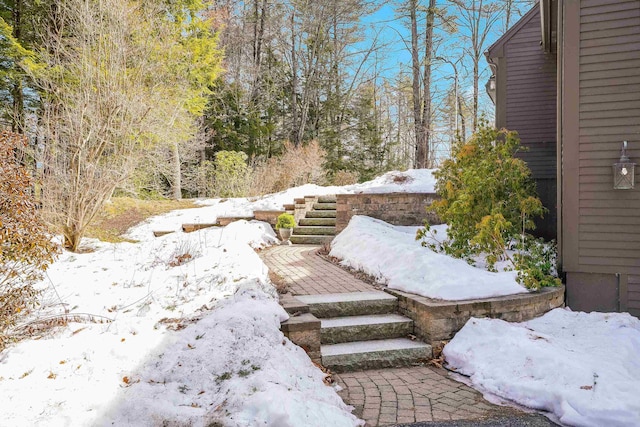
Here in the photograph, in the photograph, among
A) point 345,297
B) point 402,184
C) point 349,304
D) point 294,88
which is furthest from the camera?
point 294,88

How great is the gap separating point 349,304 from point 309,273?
149 centimetres

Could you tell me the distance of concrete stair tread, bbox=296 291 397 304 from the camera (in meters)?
4.07

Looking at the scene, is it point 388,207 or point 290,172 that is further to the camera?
point 290,172

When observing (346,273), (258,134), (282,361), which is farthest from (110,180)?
(258,134)

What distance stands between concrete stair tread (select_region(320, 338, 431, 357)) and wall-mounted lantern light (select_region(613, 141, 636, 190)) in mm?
2813

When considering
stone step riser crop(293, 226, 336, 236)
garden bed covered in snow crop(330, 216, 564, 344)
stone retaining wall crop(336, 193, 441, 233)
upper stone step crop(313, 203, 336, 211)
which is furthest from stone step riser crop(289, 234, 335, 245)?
garden bed covered in snow crop(330, 216, 564, 344)

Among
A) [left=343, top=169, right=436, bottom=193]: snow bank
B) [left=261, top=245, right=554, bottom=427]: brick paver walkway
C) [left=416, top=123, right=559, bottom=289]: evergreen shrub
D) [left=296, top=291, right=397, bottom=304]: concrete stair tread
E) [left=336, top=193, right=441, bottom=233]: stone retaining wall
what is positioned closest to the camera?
[left=261, top=245, right=554, bottom=427]: brick paver walkway

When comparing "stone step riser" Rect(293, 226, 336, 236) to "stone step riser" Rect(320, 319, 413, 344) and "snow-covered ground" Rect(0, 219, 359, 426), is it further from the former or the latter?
"stone step riser" Rect(320, 319, 413, 344)

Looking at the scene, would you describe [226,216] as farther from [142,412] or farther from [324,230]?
[142,412]

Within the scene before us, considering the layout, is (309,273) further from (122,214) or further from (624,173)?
(122,214)

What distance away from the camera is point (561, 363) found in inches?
120

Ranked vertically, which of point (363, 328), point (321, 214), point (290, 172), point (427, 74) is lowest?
point (363, 328)

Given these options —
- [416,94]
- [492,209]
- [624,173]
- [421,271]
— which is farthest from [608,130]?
[416,94]

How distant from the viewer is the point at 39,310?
3.25m
